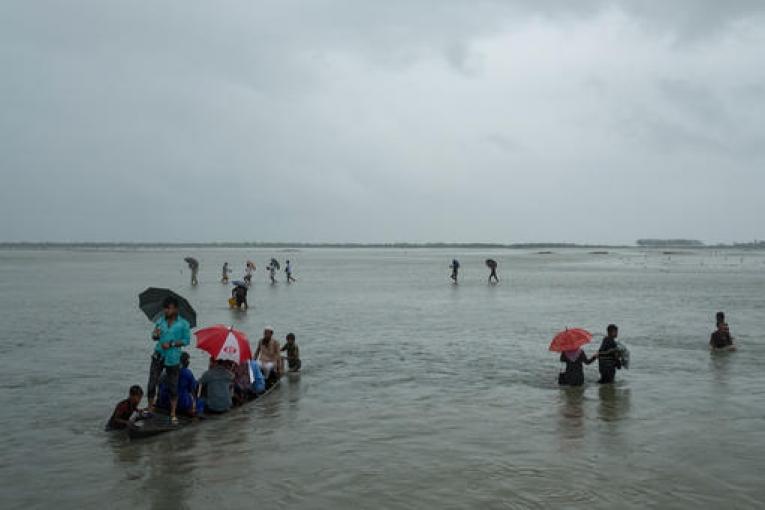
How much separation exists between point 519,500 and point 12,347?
14.7m

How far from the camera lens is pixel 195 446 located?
8.96 metres

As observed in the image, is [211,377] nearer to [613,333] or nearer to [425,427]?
[425,427]

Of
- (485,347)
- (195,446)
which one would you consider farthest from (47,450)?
(485,347)

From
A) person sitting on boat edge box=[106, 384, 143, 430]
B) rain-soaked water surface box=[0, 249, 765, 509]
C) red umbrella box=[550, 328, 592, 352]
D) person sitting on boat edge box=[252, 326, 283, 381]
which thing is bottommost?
rain-soaked water surface box=[0, 249, 765, 509]

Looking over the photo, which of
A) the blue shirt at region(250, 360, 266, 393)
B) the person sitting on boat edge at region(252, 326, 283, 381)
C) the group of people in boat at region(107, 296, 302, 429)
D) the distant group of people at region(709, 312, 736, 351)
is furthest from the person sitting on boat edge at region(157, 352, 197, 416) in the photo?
the distant group of people at region(709, 312, 736, 351)

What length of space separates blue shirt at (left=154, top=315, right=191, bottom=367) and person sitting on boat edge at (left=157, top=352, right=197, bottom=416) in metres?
0.19

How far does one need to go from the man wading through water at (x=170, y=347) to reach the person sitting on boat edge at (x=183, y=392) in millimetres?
122

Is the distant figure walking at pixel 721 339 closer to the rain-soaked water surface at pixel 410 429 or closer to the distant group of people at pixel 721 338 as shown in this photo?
the distant group of people at pixel 721 338

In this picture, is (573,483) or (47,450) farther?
(47,450)

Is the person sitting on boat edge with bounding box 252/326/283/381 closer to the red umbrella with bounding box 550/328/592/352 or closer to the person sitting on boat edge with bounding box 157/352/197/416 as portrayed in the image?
the person sitting on boat edge with bounding box 157/352/197/416

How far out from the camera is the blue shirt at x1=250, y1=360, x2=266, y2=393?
460 inches

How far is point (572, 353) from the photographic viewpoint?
12.2m

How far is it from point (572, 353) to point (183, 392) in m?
6.89

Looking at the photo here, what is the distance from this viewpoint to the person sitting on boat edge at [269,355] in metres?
12.7
